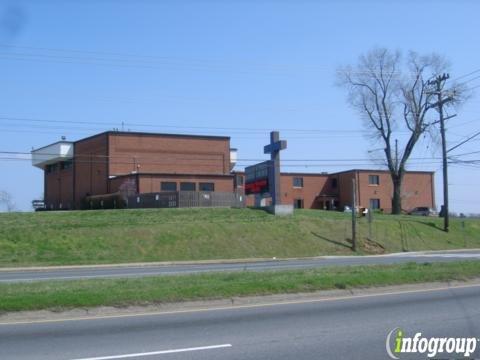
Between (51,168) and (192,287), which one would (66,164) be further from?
(192,287)

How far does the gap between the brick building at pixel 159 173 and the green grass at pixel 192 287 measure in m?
41.3

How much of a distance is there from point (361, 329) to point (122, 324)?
403 cm

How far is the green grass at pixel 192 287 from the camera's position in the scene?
1173 cm

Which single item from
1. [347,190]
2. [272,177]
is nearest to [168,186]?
[272,177]

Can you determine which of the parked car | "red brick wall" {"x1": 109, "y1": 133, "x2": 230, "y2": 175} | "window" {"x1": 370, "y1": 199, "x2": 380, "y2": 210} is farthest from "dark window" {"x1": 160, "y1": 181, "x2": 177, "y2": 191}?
the parked car

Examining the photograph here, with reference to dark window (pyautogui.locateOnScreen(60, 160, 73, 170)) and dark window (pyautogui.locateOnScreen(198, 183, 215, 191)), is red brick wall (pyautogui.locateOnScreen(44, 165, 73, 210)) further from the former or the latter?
dark window (pyautogui.locateOnScreen(198, 183, 215, 191))

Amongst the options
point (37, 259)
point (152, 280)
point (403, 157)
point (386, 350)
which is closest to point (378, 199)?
point (403, 157)

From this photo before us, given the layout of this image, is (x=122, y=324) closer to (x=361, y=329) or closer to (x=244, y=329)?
(x=244, y=329)

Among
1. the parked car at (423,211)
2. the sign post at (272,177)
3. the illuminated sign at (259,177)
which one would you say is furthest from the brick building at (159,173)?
the sign post at (272,177)

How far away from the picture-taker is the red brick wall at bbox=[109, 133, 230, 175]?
202 ft

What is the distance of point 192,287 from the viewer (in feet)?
43.7

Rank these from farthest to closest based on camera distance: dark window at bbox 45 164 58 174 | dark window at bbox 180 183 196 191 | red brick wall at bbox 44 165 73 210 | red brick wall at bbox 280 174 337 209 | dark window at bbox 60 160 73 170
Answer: red brick wall at bbox 280 174 337 209
dark window at bbox 45 164 58 174
dark window at bbox 60 160 73 170
red brick wall at bbox 44 165 73 210
dark window at bbox 180 183 196 191

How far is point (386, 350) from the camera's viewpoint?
26.6ft

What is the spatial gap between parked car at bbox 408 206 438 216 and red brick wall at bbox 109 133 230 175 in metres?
26.6
